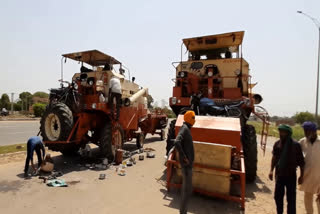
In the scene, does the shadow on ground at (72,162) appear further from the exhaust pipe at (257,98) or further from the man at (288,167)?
the exhaust pipe at (257,98)

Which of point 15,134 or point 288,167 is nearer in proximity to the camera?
point 288,167

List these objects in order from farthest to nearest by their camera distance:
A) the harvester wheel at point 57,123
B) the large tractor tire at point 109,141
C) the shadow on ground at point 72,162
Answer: the large tractor tire at point 109,141 → the shadow on ground at point 72,162 → the harvester wheel at point 57,123

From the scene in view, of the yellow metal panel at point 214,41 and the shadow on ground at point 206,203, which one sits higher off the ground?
the yellow metal panel at point 214,41

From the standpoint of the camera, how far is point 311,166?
3352 millimetres

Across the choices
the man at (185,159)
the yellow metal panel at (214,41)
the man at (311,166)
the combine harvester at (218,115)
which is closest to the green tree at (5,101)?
the yellow metal panel at (214,41)

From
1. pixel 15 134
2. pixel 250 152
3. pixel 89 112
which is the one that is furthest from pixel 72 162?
pixel 15 134

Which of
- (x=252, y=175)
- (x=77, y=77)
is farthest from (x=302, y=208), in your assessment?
(x=77, y=77)

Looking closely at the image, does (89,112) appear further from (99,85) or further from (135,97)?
(135,97)

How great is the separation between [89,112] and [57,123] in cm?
128

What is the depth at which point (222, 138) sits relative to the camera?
4.47m

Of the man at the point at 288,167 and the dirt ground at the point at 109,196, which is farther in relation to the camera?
the dirt ground at the point at 109,196

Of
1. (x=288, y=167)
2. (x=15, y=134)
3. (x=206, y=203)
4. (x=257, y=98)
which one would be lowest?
(x=206, y=203)

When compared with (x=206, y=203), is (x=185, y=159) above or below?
above

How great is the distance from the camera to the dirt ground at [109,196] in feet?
13.0
